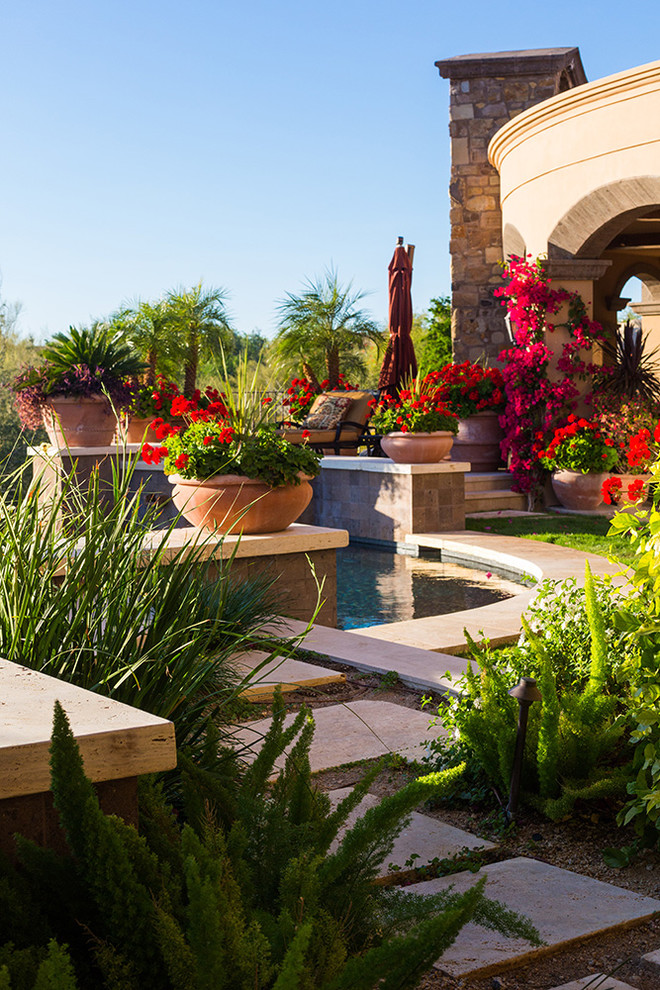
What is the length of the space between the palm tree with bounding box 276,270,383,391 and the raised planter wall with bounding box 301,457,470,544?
39.2ft

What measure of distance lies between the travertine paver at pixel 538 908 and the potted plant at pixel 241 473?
2999 millimetres

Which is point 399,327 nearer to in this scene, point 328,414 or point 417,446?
point 328,414

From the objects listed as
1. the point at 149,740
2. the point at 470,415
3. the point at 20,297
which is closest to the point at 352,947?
the point at 149,740

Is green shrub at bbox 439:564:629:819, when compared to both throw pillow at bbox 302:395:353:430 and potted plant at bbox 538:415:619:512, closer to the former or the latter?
potted plant at bbox 538:415:619:512

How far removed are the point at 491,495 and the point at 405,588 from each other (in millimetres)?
4230

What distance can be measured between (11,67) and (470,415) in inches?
1129

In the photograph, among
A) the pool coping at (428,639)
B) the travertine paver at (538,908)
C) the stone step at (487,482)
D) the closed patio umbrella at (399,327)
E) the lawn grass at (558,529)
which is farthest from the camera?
the closed patio umbrella at (399,327)

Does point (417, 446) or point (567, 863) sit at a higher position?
point (417, 446)

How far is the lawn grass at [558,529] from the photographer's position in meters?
8.34

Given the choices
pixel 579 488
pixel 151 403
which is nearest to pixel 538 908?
pixel 579 488

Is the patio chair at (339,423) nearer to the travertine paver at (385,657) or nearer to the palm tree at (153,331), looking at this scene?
the travertine paver at (385,657)

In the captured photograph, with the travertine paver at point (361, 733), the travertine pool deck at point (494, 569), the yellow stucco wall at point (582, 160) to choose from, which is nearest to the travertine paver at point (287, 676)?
the travertine paver at point (361, 733)

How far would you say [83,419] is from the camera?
10.3 meters

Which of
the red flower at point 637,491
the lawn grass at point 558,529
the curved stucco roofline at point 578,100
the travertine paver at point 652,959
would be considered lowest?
the travertine paver at point 652,959
